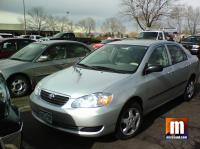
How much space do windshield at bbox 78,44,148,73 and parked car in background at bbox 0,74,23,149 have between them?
2.31 m

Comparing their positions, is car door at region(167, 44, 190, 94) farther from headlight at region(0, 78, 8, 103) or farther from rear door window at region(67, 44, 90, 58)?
headlight at region(0, 78, 8, 103)

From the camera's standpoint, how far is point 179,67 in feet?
19.3

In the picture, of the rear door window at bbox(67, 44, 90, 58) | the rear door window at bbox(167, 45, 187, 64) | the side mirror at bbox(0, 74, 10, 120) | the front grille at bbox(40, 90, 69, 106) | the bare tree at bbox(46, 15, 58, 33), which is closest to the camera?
the side mirror at bbox(0, 74, 10, 120)

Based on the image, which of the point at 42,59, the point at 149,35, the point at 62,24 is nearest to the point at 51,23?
the point at 62,24

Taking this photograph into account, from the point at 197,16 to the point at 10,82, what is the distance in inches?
2526

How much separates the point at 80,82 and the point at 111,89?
0.57 m

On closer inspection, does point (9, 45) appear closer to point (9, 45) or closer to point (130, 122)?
point (9, 45)

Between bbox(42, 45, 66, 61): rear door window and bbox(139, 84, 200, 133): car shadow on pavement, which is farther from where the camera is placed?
bbox(42, 45, 66, 61): rear door window

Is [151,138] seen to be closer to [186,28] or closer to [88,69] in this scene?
[88,69]

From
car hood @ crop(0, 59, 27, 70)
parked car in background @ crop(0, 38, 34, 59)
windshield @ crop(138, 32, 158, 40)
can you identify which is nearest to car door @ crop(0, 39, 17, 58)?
parked car in background @ crop(0, 38, 34, 59)

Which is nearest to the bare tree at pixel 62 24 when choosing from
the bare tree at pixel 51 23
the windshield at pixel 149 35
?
the bare tree at pixel 51 23

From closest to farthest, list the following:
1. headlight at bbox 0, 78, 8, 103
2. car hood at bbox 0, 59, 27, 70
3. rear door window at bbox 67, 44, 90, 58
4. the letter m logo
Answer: headlight at bbox 0, 78, 8, 103, the letter m logo, car hood at bbox 0, 59, 27, 70, rear door window at bbox 67, 44, 90, 58

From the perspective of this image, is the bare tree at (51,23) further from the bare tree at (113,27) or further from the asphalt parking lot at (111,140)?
the asphalt parking lot at (111,140)

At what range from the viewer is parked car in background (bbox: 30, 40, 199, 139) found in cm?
395
